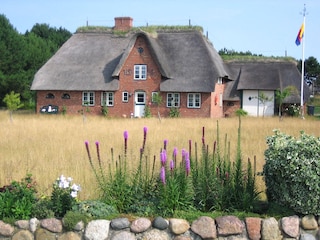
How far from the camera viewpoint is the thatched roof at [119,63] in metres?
36.6

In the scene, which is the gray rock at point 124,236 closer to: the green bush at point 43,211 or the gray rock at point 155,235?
the gray rock at point 155,235

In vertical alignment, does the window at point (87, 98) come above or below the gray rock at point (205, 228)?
above

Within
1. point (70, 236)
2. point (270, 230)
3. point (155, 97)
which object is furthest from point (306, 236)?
point (155, 97)

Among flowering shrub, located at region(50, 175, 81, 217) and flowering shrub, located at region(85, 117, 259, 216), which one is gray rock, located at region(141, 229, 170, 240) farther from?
flowering shrub, located at region(50, 175, 81, 217)

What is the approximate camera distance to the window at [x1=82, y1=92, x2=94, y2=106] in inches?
1507

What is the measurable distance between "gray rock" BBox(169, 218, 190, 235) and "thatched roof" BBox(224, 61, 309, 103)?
34.8 m

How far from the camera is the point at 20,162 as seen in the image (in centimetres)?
1092

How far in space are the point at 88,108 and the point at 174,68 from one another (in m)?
7.63

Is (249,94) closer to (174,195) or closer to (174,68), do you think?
(174,68)

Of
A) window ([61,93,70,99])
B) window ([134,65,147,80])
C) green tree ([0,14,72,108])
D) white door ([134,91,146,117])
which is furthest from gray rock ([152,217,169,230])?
green tree ([0,14,72,108])

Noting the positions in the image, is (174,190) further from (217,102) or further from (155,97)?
(217,102)

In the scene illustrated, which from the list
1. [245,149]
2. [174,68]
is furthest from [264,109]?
[245,149]

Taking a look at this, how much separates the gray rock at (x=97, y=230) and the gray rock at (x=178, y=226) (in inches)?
32.4

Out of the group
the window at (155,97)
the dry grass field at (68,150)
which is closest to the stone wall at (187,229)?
the dry grass field at (68,150)
